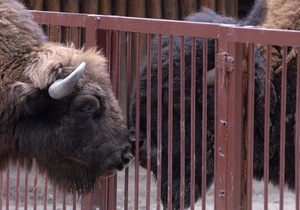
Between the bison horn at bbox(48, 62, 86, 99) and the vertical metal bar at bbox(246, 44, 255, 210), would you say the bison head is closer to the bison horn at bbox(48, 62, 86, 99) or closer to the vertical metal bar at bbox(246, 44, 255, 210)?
the bison horn at bbox(48, 62, 86, 99)

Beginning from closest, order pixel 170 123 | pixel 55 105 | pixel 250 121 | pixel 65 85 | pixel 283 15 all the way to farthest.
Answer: pixel 250 121, pixel 65 85, pixel 55 105, pixel 170 123, pixel 283 15

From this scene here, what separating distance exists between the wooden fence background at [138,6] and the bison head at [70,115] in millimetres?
4687

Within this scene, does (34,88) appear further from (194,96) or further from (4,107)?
(194,96)

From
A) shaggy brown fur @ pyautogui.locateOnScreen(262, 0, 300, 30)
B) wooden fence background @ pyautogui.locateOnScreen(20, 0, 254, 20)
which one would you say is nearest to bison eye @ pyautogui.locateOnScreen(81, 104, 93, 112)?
shaggy brown fur @ pyautogui.locateOnScreen(262, 0, 300, 30)

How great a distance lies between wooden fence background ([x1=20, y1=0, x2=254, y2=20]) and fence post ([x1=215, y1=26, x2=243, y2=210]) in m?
5.27

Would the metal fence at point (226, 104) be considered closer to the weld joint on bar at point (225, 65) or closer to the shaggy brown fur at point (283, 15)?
the weld joint on bar at point (225, 65)

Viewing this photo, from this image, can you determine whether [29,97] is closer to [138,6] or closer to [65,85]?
[65,85]

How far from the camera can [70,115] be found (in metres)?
5.20

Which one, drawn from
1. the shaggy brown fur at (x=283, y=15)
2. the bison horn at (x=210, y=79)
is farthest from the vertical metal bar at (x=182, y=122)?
the shaggy brown fur at (x=283, y=15)

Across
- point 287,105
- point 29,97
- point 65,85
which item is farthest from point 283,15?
point 29,97

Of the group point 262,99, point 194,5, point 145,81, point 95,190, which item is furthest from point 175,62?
point 194,5

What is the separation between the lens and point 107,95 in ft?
17.4

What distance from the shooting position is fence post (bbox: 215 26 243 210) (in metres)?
4.91

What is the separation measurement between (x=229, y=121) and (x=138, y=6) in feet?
17.8
